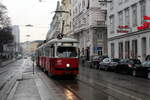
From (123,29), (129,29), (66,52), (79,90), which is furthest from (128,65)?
(79,90)

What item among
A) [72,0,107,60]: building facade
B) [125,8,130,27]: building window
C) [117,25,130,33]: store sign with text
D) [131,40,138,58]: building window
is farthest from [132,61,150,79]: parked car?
[72,0,107,60]: building facade

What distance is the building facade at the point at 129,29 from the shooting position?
34875 mm

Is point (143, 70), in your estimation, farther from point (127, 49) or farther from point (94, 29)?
point (94, 29)

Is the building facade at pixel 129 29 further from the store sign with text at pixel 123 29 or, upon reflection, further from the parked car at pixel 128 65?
the parked car at pixel 128 65

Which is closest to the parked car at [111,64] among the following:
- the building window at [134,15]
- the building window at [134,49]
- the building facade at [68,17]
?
the building window at [134,49]

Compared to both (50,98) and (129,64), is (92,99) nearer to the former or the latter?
(50,98)

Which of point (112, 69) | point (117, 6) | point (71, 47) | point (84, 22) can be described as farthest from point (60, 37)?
point (84, 22)

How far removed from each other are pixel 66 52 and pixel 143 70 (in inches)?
277

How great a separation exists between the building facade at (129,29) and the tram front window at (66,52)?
45.2ft

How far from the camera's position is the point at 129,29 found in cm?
3894

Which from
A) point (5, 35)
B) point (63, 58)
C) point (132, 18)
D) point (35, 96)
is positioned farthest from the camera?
point (5, 35)

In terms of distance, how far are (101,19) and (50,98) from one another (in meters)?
48.5

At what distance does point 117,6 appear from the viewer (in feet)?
144

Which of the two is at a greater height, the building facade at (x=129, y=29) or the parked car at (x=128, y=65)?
the building facade at (x=129, y=29)
